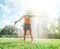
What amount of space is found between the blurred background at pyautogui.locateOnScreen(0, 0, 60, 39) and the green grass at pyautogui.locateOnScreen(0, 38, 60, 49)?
57 millimetres

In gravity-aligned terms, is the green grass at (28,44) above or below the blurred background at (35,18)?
below

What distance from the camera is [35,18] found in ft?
13.4

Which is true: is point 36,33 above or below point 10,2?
below

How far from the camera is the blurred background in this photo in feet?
13.3

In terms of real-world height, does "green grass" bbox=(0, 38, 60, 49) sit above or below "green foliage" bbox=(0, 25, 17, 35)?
below

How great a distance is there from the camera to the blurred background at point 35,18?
4.05m

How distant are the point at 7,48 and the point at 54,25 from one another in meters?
0.67

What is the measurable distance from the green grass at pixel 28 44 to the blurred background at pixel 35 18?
0.19 feet

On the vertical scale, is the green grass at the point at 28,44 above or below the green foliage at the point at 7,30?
below


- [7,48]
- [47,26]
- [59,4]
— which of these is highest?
[59,4]

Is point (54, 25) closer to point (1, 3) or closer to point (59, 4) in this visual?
point (59, 4)

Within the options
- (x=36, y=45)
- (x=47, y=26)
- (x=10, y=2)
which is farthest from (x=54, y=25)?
(x=10, y=2)

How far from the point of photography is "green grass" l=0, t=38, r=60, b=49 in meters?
3.99

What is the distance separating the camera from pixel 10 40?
4.05 metres
